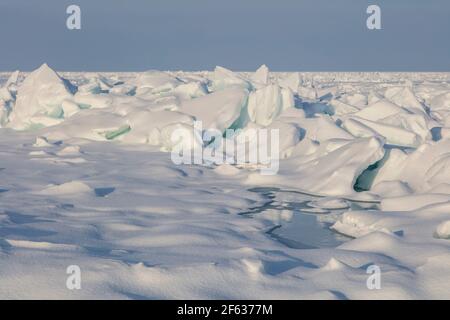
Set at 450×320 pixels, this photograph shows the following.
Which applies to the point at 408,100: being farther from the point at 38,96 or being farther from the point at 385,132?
the point at 38,96

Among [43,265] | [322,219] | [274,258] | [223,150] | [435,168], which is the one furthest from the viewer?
[223,150]

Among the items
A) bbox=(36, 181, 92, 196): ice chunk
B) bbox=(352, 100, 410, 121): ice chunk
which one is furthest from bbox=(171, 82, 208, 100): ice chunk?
bbox=(36, 181, 92, 196): ice chunk

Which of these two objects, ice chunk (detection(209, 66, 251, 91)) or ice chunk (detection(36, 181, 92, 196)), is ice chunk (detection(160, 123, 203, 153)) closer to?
ice chunk (detection(36, 181, 92, 196))

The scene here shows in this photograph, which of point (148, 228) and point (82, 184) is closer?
point (148, 228)

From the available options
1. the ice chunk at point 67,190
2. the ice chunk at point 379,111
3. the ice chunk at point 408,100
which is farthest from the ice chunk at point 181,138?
the ice chunk at point 408,100

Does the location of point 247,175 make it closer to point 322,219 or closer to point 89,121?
point 322,219

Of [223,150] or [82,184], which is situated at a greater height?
[223,150]

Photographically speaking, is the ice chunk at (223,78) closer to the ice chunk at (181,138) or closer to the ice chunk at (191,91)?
the ice chunk at (191,91)
